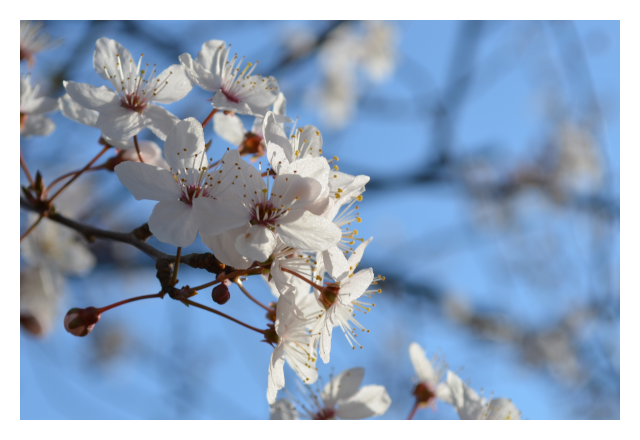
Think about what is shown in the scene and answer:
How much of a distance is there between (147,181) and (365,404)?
1.00 meters

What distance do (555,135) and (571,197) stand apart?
1.79 meters

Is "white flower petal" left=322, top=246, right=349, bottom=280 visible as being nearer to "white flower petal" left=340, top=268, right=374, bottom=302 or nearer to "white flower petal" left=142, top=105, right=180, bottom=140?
"white flower petal" left=340, top=268, right=374, bottom=302

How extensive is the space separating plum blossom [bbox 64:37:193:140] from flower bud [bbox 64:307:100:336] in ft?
1.52

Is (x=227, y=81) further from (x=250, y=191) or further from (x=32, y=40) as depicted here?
(x=32, y=40)

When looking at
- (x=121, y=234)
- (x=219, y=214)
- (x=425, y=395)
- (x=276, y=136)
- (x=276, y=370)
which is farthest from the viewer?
(x=425, y=395)

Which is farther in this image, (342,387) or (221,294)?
(342,387)

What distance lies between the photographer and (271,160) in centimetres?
108

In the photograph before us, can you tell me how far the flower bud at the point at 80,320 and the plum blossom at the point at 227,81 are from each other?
0.65 meters

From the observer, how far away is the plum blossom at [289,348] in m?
1.23

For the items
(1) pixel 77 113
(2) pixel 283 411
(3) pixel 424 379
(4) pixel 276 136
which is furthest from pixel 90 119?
(3) pixel 424 379

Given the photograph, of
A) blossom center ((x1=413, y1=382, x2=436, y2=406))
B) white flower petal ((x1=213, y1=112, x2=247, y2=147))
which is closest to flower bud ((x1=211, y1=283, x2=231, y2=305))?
white flower petal ((x1=213, y1=112, x2=247, y2=147))

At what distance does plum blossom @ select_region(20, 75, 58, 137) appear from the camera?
152 cm

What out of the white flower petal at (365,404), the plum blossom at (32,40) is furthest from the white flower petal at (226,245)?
the plum blossom at (32,40)

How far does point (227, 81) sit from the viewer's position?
138 centimetres
